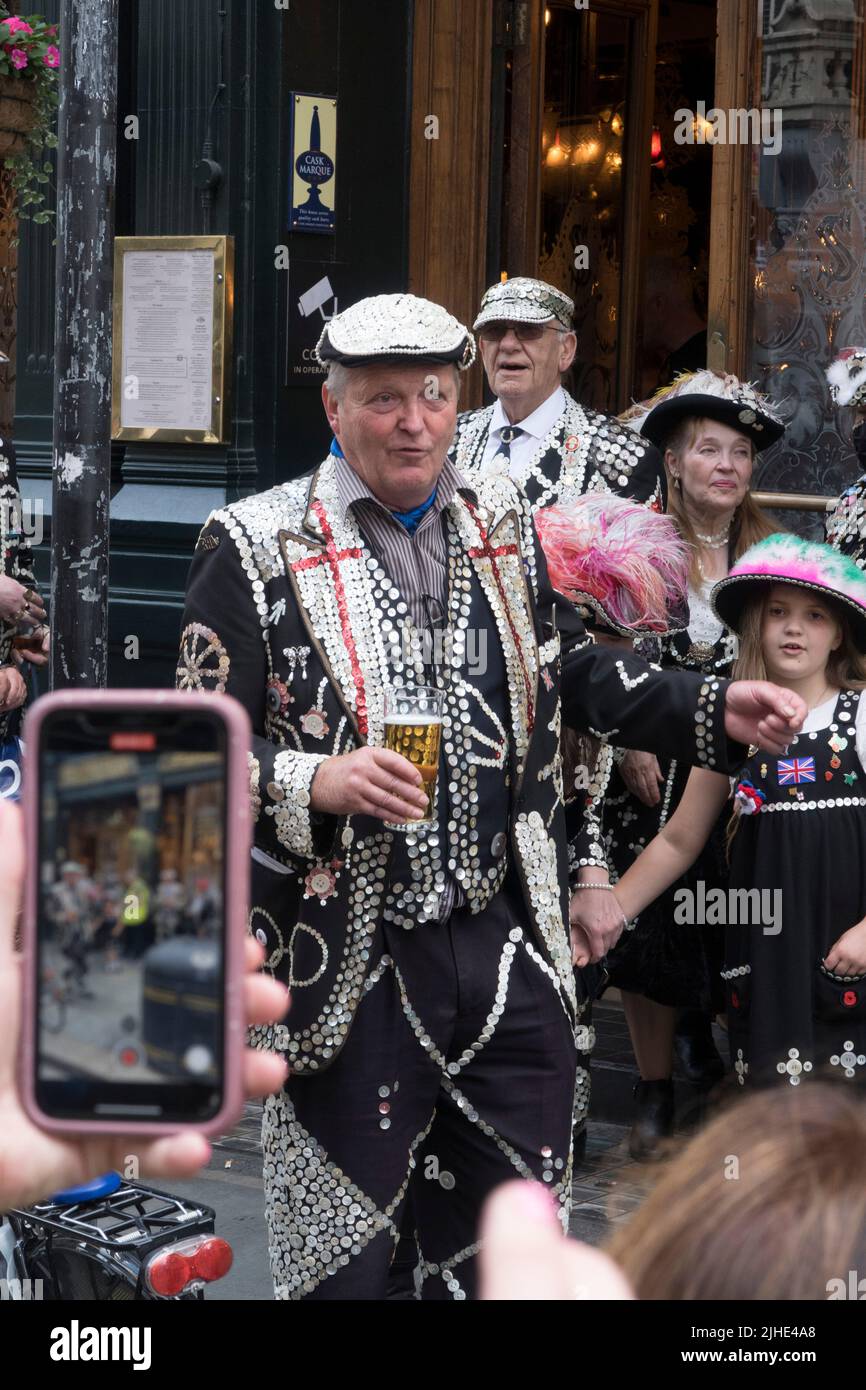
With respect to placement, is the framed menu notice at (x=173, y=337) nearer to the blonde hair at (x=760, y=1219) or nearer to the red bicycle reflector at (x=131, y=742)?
the red bicycle reflector at (x=131, y=742)

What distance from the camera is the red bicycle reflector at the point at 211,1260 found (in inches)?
130

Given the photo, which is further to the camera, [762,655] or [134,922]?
[762,655]

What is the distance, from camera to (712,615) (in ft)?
17.5

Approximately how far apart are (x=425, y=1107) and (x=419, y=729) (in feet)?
2.35

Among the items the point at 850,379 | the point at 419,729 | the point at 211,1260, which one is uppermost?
the point at 850,379

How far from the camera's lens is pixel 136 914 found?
4.24ft

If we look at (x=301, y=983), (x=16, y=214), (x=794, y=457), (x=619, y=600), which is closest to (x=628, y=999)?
(x=619, y=600)

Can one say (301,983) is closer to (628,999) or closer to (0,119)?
(628,999)

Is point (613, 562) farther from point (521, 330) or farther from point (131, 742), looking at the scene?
point (131, 742)

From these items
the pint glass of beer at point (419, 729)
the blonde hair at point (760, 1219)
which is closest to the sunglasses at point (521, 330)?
the pint glass of beer at point (419, 729)

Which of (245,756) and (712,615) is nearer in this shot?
(245,756)

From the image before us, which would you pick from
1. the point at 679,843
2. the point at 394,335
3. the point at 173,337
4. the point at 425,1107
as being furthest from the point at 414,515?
the point at 173,337

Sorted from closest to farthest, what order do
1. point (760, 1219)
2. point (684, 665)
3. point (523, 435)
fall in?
point (760, 1219) < point (684, 665) < point (523, 435)

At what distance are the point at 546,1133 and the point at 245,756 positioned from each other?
6.84ft
